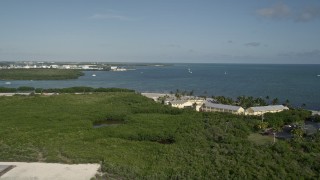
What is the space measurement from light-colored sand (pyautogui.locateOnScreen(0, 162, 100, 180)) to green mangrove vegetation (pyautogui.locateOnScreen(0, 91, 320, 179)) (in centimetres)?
104

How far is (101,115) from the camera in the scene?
171 ft

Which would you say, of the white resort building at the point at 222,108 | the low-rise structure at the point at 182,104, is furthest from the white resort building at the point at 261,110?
the low-rise structure at the point at 182,104

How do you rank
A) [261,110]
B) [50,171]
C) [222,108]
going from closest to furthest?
[50,171] → [261,110] → [222,108]

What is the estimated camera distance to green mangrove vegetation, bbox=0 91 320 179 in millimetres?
28969

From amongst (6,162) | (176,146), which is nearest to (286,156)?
(176,146)

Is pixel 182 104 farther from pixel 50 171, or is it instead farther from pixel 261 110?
pixel 50 171

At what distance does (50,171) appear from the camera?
2905 cm

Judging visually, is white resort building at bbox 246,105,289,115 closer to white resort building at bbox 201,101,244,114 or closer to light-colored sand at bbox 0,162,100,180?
white resort building at bbox 201,101,244,114

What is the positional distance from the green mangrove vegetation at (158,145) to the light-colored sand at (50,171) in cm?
104

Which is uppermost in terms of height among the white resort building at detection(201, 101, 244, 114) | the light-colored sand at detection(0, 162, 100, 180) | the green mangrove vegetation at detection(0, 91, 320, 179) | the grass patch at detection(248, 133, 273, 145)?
the white resort building at detection(201, 101, 244, 114)

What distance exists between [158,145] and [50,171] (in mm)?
10966

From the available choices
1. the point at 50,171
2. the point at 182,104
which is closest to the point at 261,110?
the point at 182,104

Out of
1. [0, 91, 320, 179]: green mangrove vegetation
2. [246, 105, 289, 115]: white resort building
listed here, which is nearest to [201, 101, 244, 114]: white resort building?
[246, 105, 289, 115]: white resort building

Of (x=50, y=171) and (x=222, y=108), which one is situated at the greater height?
(x=222, y=108)
